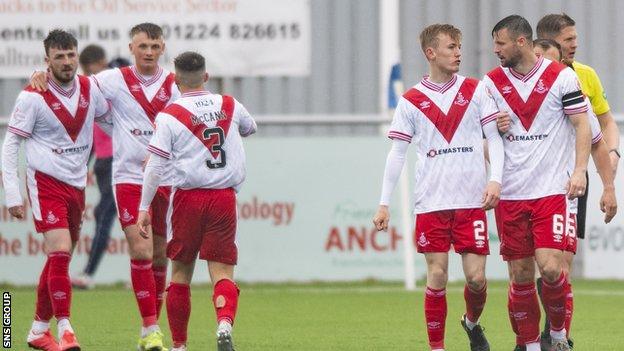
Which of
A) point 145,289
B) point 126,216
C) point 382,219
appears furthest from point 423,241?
point 126,216

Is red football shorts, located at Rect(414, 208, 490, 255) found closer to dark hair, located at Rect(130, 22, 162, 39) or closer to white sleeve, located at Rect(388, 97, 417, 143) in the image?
white sleeve, located at Rect(388, 97, 417, 143)

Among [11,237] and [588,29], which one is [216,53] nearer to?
[11,237]

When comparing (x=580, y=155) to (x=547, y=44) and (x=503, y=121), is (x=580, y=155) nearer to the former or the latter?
(x=503, y=121)

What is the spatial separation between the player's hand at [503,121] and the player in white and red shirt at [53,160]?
2.82 metres

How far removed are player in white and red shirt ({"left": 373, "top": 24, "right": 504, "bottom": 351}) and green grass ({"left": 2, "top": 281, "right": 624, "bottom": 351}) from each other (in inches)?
52.9

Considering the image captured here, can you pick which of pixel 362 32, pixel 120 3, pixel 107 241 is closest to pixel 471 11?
pixel 362 32

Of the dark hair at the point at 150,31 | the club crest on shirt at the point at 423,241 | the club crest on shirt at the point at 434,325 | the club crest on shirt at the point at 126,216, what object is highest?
the dark hair at the point at 150,31

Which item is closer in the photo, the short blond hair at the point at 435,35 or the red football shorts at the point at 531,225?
the red football shorts at the point at 531,225

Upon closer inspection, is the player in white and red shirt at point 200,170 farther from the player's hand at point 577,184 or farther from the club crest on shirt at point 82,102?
the player's hand at point 577,184

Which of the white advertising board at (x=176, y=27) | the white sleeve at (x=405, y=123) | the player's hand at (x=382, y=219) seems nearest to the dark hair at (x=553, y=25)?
the white sleeve at (x=405, y=123)

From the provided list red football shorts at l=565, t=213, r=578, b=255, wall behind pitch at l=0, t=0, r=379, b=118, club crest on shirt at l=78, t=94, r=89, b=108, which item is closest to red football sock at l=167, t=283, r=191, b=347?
club crest on shirt at l=78, t=94, r=89, b=108

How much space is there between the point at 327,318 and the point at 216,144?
353 centimetres

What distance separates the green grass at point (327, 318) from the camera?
1155 cm

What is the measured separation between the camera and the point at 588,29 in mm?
18656
